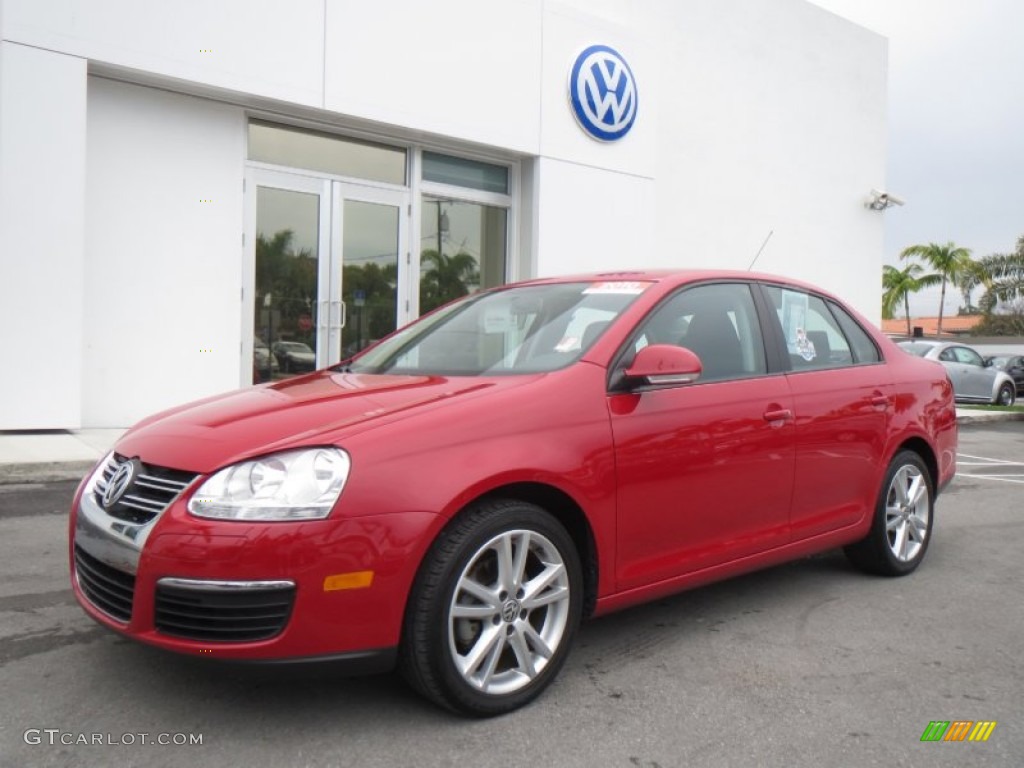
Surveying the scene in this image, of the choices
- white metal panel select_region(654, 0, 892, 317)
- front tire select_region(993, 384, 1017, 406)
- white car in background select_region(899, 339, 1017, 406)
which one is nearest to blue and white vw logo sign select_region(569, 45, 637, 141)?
white metal panel select_region(654, 0, 892, 317)

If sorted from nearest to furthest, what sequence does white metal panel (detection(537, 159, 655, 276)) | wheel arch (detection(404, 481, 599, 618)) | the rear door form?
wheel arch (detection(404, 481, 599, 618)), the rear door, white metal panel (detection(537, 159, 655, 276))

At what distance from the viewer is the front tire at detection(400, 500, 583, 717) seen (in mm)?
2654

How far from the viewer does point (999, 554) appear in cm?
525

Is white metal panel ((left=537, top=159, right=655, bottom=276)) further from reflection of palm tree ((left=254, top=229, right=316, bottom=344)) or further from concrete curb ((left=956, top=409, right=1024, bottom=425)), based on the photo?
concrete curb ((left=956, top=409, right=1024, bottom=425))

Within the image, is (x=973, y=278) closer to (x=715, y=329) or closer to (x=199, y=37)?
(x=199, y=37)

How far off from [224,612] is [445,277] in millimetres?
8944

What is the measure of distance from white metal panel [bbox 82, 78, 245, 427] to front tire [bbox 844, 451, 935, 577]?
668cm

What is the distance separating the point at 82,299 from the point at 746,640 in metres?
6.75

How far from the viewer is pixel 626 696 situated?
304 centimetres

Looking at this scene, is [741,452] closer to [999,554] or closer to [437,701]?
[437,701]

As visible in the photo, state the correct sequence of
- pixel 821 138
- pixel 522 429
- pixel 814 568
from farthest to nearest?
pixel 821 138 → pixel 814 568 → pixel 522 429

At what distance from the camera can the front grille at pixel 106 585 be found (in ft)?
8.67

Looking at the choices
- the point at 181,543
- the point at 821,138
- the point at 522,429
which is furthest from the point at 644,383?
the point at 821,138

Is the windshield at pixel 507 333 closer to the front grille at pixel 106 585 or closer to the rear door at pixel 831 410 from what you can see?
the rear door at pixel 831 410
